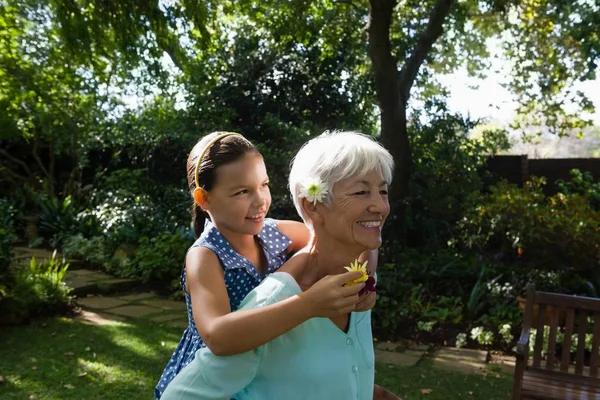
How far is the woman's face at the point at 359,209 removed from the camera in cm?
137

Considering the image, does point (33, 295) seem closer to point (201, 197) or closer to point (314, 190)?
point (201, 197)

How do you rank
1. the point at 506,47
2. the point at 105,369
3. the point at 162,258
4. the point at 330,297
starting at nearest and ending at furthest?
the point at 330,297, the point at 105,369, the point at 162,258, the point at 506,47

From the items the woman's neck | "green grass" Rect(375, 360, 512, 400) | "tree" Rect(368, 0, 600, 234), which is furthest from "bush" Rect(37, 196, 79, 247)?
the woman's neck

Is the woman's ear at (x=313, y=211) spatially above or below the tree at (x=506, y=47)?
below

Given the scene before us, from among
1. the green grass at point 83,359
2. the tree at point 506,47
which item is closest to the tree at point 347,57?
the tree at point 506,47

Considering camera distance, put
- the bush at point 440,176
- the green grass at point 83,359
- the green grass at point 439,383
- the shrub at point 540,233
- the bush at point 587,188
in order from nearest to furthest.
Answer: the green grass at point 83,359, the green grass at point 439,383, the shrub at point 540,233, the bush at point 587,188, the bush at point 440,176

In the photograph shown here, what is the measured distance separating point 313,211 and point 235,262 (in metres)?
0.29

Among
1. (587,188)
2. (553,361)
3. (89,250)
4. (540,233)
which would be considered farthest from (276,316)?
(89,250)

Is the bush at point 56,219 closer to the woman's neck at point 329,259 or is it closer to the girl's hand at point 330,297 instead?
the woman's neck at point 329,259

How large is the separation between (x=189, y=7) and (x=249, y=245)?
5.41m

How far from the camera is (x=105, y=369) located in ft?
15.0

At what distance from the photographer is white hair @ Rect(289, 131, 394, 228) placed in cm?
138

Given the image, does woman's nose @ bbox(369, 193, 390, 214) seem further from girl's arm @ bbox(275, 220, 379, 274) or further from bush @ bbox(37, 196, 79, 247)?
bush @ bbox(37, 196, 79, 247)

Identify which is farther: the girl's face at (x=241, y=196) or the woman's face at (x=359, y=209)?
the girl's face at (x=241, y=196)
